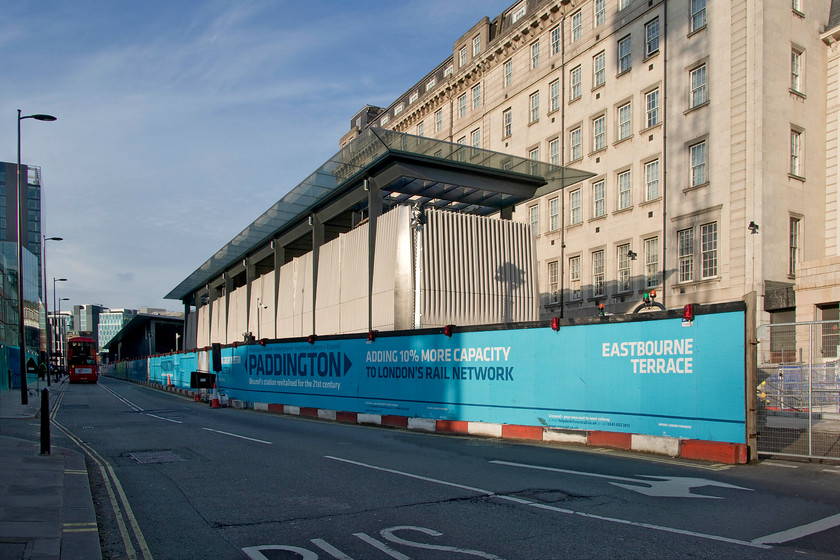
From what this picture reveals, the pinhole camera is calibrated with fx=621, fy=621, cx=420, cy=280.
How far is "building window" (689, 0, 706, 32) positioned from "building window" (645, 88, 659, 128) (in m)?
3.63

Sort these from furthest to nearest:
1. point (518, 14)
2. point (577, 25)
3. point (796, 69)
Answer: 1. point (518, 14)
2. point (577, 25)
3. point (796, 69)

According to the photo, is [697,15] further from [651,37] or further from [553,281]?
[553,281]

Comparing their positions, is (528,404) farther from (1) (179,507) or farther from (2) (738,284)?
(2) (738,284)

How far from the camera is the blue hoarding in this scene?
1135 cm

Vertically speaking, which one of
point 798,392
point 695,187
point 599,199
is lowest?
point 798,392

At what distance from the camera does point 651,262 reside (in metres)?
34.9

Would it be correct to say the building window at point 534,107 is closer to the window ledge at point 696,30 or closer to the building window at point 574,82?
the building window at point 574,82

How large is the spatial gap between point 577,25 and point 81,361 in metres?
65.0

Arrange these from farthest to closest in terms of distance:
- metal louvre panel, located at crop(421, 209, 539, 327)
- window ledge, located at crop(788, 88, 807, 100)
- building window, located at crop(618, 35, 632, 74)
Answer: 1. building window, located at crop(618, 35, 632, 74)
2. window ledge, located at crop(788, 88, 807, 100)
3. metal louvre panel, located at crop(421, 209, 539, 327)

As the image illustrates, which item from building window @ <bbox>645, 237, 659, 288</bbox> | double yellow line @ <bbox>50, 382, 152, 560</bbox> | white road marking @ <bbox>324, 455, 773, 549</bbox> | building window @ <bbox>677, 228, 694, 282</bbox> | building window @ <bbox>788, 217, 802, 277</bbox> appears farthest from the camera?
building window @ <bbox>645, 237, 659, 288</bbox>

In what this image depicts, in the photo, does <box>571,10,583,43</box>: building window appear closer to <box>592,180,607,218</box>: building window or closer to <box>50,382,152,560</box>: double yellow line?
<box>592,180,607,218</box>: building window

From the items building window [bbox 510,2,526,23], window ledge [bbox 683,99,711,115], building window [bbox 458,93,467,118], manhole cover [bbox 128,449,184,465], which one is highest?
building window [bbox 510,2,526,23]

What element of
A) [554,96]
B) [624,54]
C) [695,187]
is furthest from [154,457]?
[554,96]

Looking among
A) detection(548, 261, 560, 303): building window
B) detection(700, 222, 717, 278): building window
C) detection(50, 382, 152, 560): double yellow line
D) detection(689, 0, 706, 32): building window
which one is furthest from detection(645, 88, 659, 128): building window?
detection(50, 382, 152, 560): double yellow line
